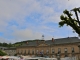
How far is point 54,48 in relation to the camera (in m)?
79.1

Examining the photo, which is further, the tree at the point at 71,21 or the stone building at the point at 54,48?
the stone building at the point at 54,48

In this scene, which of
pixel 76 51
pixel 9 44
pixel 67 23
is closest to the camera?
pixel 67 23

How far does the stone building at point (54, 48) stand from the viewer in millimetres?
Result: 71875

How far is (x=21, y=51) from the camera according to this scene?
297 ft

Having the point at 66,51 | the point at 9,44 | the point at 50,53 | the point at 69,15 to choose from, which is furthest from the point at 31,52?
the point at 9,44

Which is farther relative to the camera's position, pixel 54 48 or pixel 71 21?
pixel 54 48

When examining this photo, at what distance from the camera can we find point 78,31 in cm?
760

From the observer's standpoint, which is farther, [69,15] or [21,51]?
[21,51]

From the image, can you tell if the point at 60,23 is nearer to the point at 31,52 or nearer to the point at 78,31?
the point at 78,31

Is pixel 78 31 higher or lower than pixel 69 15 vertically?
lower

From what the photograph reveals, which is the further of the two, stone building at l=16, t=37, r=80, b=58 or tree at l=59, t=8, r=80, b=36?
stone building at l=16, t=37, r=80, b=58

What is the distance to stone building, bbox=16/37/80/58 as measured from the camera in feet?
236

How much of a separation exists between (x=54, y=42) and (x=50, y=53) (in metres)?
5.25

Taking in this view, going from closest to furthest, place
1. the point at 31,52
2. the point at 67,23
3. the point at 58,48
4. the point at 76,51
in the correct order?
1. the point at 67,23
2. the point at 76,51
3. the point at 58,48
4. the point at 31,52
